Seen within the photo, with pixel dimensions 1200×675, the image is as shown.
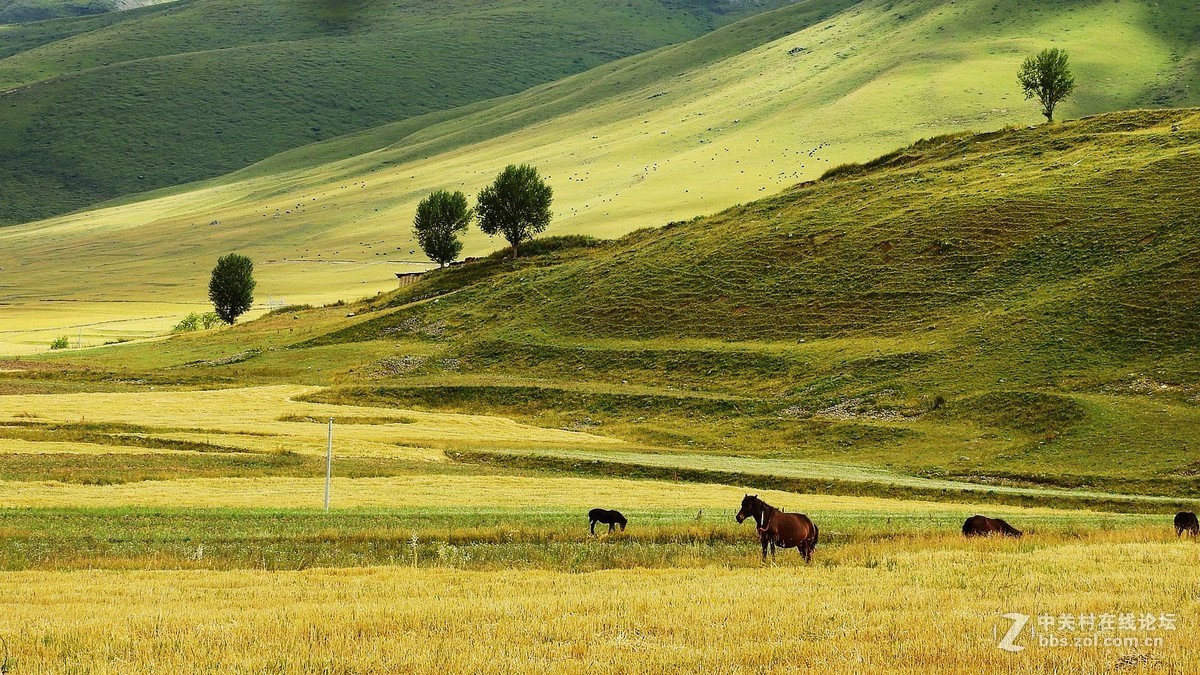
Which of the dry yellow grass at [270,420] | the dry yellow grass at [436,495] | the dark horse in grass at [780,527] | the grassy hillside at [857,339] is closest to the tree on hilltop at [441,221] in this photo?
the grassy hillside at [857,339]

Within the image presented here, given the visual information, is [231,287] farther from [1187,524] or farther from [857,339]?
[1187,524]

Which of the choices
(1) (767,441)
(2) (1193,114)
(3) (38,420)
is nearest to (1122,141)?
(2) (1193,114)

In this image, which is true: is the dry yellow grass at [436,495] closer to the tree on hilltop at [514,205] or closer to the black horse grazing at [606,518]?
the black horse grazing at [606,518]

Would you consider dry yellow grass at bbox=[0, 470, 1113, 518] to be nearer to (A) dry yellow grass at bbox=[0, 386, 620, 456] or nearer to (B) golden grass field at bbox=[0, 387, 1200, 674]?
(B) golden grass field at bbox=[0, 387, 1200, 674]

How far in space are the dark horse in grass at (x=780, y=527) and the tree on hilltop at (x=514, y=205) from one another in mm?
134875

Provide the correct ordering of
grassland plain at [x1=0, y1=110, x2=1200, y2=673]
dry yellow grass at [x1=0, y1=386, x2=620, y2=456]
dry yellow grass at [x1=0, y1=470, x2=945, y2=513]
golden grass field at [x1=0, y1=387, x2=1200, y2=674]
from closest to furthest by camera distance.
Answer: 1. golden grass field at [x1=0, y1=387, x2=1200, y2=674]
2. grassland plain at [x1=0, y1=110, x2=1200, y2=673]
3. dry yellow grass at [x1=0, y1=470, x2=945, y2=513]
4. dry yellow grass at [x1=0, y1=386, x2=620, y2=456]

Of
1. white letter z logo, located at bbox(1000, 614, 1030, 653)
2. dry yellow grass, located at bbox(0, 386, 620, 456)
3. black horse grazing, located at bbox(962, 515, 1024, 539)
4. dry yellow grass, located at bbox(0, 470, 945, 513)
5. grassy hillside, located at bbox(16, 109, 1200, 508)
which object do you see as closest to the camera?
white letter z logo, located at bbox(1000, 614, 1030, 653)

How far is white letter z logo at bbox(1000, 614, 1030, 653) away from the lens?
15.9 metres

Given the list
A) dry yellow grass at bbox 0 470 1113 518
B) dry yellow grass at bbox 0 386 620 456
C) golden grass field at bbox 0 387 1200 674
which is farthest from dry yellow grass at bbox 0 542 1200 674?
dry yellow grass at bbox 0 386 620 456

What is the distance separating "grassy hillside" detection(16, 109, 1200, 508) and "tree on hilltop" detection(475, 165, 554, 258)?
12.5 m

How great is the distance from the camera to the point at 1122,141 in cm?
12344

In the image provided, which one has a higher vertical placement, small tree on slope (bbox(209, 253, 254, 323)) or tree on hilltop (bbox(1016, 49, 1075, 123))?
tree on hilltop (bbox(1016, 49, 1075, 123))

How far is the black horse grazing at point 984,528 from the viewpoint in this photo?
32750mm

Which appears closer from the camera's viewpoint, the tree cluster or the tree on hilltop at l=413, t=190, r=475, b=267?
the tree cluster
